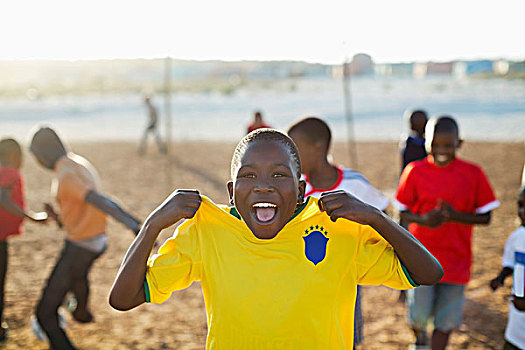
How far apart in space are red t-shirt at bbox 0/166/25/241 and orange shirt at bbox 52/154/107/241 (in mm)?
705

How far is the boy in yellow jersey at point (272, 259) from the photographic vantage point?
2.17 meters

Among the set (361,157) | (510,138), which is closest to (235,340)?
(361,157)

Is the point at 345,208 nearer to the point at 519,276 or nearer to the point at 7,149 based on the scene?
the point at 519,276

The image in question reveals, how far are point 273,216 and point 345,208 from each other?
0.27m

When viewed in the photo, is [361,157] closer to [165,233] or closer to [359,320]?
[165,233]

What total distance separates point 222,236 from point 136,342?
3.43 meters

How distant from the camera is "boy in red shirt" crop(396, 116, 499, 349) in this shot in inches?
169

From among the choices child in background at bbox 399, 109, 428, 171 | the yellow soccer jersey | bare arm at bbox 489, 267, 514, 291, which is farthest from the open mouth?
child in background at bbox 399, 109, 428, 171

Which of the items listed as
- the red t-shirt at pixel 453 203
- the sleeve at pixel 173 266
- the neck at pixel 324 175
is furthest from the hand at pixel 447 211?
the sleeve at pixel 173 266

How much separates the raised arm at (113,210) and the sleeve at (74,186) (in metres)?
0.06

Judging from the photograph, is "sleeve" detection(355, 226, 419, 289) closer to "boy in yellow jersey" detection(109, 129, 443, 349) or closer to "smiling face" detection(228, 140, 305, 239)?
"boy in yellow jersey" detection(109, 129, 443, 349)

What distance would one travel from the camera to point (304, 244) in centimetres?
224

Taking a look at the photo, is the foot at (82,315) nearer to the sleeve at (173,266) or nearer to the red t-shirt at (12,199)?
the red t-shirt at (12,199)

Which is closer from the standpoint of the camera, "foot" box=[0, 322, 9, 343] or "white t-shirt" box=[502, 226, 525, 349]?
"white t-shirt" box=[502, 226, 525, 349]
